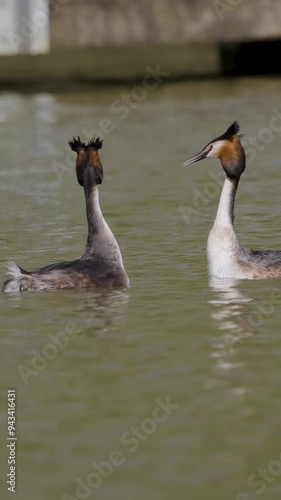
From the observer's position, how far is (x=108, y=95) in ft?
88.4

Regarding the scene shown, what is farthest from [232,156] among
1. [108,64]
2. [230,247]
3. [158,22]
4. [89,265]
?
[108,64]

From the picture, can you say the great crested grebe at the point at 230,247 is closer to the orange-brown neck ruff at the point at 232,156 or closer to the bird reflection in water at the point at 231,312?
the orange-brown neck ruff at the point at 232,156

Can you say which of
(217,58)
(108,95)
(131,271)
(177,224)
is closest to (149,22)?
(108,95)

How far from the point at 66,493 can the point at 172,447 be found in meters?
0.78

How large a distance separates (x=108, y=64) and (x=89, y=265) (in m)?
20.8

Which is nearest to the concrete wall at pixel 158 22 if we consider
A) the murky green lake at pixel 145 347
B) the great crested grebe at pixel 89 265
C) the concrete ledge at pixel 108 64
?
the concrete ledge at pixel 108 64

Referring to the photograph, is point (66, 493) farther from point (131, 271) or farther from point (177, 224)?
point (177, 224)

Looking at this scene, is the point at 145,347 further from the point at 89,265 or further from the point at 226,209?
the point at 226,209

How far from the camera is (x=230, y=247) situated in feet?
38.6

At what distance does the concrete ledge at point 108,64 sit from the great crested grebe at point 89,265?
18508 mm

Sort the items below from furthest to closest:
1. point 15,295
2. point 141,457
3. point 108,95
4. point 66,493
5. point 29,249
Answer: point 108,95 < point 29,249 < point 15,295 < point 141,457 < point 66,493

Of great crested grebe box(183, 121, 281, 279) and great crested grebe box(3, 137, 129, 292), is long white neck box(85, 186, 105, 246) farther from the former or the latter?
great crested grebe box(183, 121, 281, 279)

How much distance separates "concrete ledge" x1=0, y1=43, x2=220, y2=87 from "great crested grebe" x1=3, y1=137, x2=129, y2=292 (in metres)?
18.5

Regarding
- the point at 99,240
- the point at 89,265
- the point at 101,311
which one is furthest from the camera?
the point at 99,240
